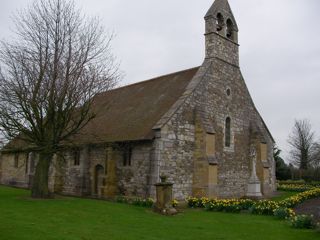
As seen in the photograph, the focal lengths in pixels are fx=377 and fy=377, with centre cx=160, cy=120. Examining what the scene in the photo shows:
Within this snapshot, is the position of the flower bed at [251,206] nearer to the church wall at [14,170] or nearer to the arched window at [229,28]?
the arched window at [229,28]

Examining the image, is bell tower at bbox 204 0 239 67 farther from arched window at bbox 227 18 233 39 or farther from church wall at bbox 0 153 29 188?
church wall at bbox 0 153 29 188

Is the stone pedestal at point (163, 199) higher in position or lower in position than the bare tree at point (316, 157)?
lower

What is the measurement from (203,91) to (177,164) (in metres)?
4.78

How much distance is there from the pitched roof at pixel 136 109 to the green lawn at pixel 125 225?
545 centimetres

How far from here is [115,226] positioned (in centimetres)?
1154

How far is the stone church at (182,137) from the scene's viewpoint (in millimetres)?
19391

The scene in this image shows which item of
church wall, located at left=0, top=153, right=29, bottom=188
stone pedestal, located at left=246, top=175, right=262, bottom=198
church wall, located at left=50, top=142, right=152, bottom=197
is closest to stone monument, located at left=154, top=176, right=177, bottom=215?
church wall, located at left=50, top=142, right=152, bottom=197

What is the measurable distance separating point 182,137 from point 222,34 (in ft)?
26.1

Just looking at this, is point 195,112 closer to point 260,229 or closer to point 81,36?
point 81,36

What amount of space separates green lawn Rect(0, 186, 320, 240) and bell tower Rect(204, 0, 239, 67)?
36.5ft

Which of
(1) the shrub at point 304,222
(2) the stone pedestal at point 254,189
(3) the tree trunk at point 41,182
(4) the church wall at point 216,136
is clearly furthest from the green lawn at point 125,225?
(2) the stone pedestal at point 254,189

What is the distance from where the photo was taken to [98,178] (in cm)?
2262

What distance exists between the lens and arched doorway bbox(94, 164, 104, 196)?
22.3 meters

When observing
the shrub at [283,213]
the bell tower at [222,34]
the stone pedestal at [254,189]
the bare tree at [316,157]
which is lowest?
the shrub at [283,213]
